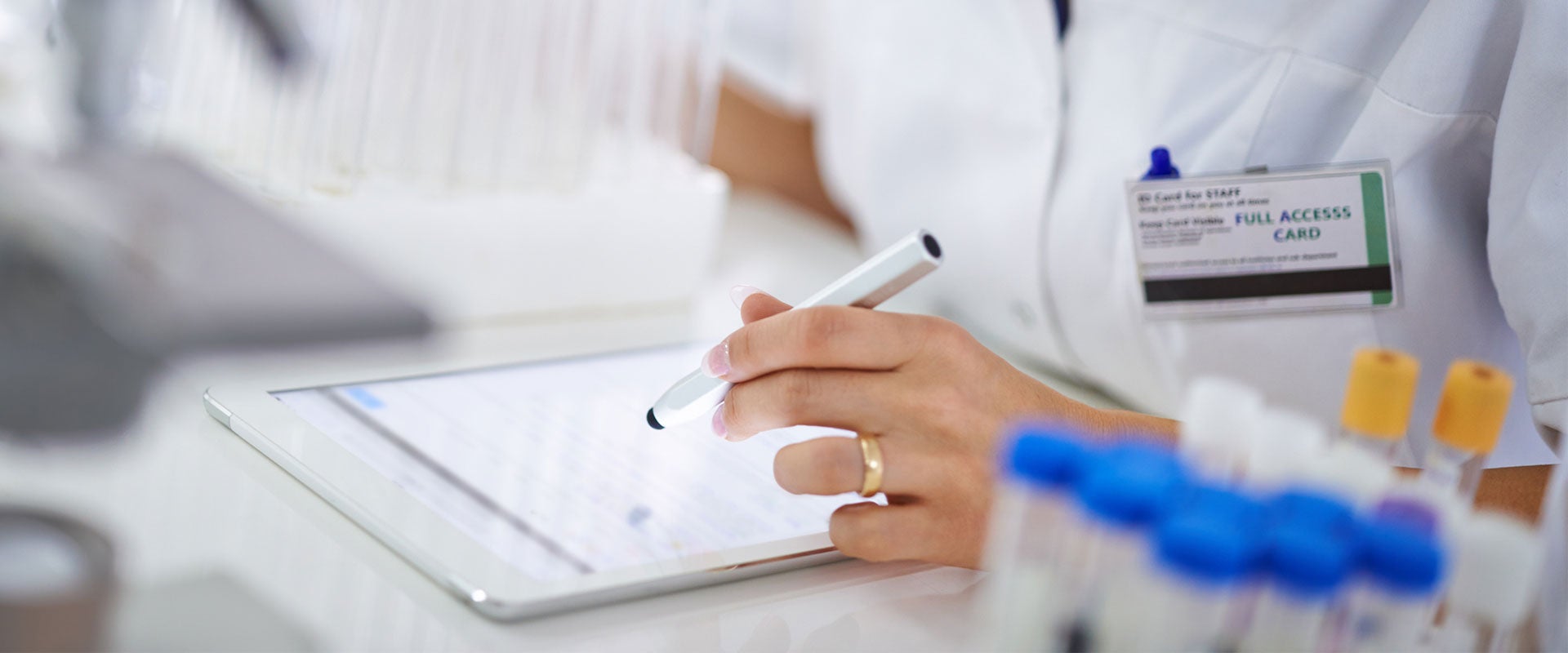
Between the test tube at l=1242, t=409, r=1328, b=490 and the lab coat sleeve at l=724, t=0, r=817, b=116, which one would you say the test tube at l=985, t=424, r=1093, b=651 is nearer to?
the test tube at l=1242, t=409, r=1328, b=490

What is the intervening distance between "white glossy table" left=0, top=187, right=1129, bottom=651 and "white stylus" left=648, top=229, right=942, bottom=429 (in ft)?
0.28

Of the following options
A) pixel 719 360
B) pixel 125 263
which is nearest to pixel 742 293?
pixel 719 360

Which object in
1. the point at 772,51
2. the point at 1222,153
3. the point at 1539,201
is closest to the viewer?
the point at 1539,201

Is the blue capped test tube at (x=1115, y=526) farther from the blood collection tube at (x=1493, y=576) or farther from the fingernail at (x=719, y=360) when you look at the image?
the fingernail at (x=719, y=360)

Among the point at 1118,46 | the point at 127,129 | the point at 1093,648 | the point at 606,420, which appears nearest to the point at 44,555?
the point at 606,420

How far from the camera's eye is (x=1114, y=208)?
29.3 inches

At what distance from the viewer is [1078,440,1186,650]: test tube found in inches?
11.6

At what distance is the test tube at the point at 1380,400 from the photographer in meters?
0.34

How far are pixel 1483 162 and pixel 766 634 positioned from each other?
469 millimetres

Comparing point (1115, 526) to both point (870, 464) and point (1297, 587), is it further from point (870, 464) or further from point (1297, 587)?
point (870, 464)

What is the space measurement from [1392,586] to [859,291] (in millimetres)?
252

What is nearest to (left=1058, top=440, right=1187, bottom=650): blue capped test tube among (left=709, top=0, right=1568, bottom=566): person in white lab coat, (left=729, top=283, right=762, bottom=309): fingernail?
(left=709, top=0, right=1568, bottom=566): person in white lab coat

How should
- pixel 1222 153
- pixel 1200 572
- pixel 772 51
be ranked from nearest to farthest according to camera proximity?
1. pixel 1200 572
2. pixel 1222 153
3. pixel 772 51

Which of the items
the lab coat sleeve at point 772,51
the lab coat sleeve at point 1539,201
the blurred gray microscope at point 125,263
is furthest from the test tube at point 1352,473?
the lab coat sleeve at point 772,51
